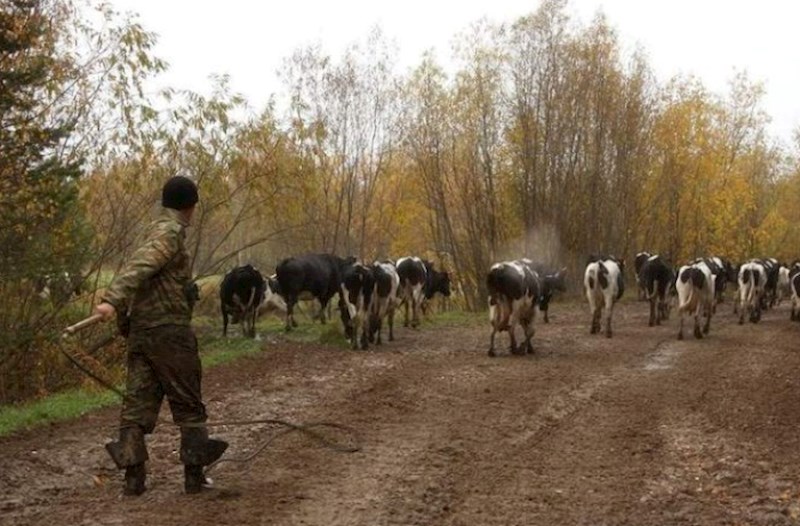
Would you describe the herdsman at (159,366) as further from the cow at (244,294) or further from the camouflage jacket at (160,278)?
the cow at (244,294)

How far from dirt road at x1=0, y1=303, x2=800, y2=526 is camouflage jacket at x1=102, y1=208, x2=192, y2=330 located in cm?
127

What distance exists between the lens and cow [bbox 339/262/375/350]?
673 inches

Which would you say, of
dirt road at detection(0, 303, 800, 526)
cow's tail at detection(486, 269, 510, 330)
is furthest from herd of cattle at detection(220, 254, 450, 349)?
cow's tail at detection(486, 269, 510, 330)

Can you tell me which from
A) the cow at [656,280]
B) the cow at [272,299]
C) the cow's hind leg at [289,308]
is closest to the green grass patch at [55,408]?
the cow's hind leg at [289,308]

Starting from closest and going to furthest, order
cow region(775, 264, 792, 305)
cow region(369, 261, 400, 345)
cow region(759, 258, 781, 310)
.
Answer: cow region(369, 261, 400, 345) < cow region(759, 258, 781, 310) < cow region(775, 264, 792, 305)

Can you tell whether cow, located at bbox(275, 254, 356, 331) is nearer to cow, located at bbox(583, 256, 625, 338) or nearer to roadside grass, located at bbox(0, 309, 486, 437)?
roadside grass, located at bbox(0, 309, 486, 437)

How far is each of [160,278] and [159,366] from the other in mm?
622

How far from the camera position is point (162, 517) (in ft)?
19.5

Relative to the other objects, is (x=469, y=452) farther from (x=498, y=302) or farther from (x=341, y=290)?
(x=341, y=290)

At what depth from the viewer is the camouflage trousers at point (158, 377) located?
21.2 feet

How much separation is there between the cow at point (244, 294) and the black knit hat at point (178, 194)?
12.1 metres

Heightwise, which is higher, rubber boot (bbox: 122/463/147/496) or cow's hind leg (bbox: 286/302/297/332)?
cow's hind leg (bbox: 286/302/297/332)

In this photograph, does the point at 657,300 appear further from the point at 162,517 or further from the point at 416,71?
the point at 162,517

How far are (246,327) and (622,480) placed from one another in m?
12.6
